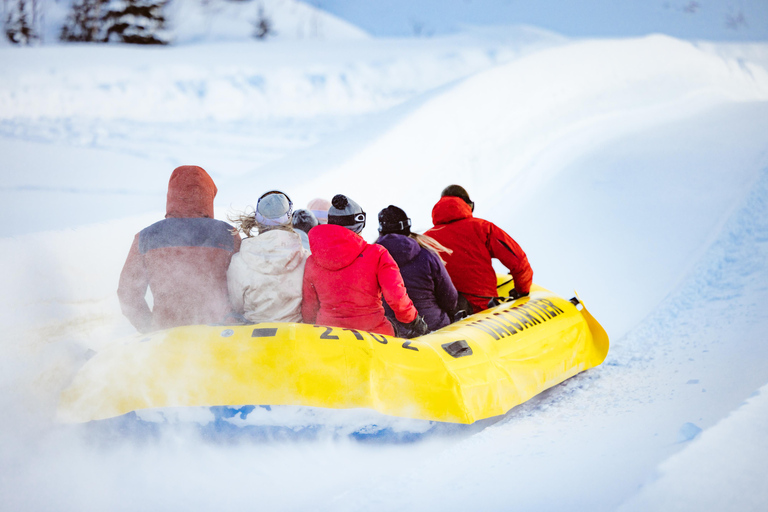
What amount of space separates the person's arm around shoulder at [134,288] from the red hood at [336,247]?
746mm

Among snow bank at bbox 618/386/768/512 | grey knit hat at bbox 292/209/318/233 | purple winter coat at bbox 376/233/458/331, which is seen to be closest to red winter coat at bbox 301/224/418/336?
purple winter coat at bbox 376/233/458/331

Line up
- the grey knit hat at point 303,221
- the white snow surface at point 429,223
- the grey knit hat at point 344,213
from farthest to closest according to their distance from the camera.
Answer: the grey knit hat at point 303,221 < the grey knit hat at point 344,213 < the white snow surface at point 429,223

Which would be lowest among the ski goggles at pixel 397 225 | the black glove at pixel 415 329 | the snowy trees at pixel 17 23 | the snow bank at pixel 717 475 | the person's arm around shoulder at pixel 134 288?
the snow bank at pixel 717 475

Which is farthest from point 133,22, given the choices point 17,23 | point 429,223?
point 429,223

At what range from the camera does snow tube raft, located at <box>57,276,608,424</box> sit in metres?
2.23

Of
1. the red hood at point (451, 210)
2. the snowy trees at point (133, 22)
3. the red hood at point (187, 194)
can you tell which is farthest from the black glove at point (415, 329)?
the snowy trees at point (133, 22)

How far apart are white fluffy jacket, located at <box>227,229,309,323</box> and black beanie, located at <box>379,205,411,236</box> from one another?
0.44 meters

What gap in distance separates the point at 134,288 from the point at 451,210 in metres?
1.67

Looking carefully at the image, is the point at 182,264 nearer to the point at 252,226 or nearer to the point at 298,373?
the point at 252,226

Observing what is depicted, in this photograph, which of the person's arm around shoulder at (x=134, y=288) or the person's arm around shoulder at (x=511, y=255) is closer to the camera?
the person's arm around shoulder at (x=134, y=288)

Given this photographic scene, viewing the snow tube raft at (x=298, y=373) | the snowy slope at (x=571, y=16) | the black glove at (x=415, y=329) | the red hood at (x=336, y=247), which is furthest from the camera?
the snowy slope at (x=571, y=16)

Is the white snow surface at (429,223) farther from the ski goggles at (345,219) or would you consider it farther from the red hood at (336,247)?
the ski goggles at (345,219)

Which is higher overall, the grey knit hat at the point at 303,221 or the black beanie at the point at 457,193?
the black beanie at the point at 457,193

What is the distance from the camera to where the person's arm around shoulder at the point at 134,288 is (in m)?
2.63
